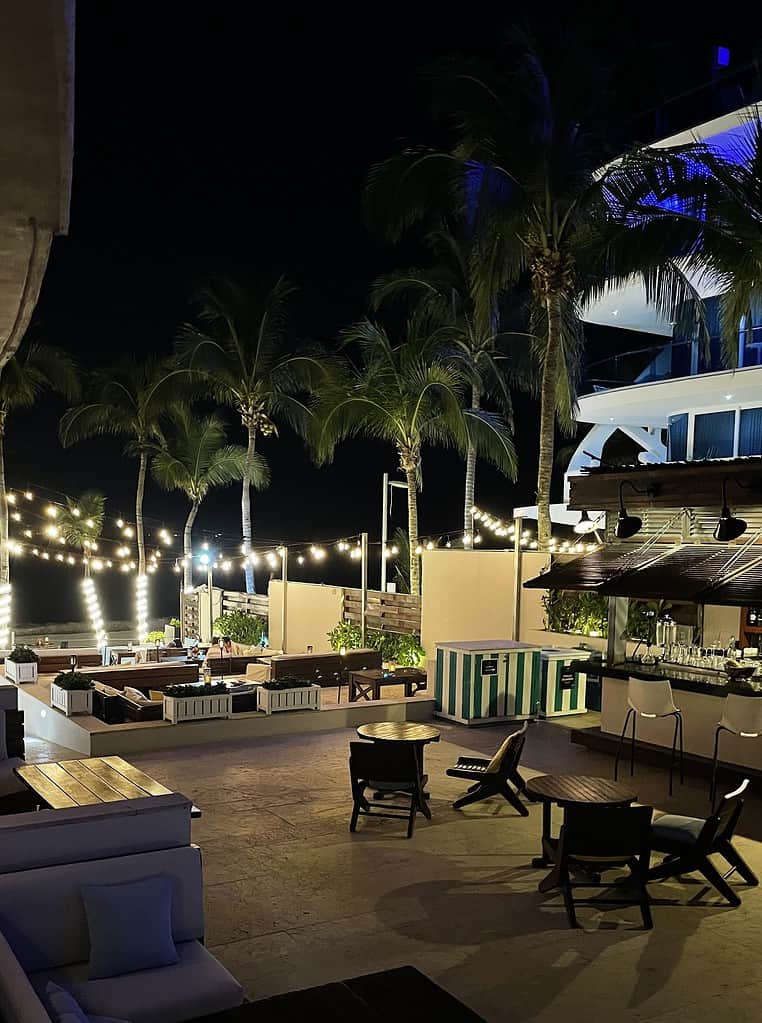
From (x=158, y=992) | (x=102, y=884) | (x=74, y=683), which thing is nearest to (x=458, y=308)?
(x=74, y=683)

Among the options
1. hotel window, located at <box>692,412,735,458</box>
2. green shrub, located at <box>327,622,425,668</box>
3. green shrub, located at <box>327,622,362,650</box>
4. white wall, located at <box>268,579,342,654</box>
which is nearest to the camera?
green shrub, located at <box>327,622,425,668</box>

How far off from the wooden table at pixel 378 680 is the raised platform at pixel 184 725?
2.57 ft

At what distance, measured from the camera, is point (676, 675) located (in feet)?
34.2

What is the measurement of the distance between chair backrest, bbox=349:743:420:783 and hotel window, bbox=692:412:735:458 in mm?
13575

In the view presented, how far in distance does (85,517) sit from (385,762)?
25.7m

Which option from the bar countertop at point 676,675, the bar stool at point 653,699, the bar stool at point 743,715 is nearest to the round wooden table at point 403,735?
the bar stool at point 653,699

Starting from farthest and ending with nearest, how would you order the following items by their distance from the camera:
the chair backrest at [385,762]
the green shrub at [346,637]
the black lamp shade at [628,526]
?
the green shrub at [346,637]
the black lamp shade at [628,526]
the chair backrest at [385,762]

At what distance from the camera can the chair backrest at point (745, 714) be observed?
871cm

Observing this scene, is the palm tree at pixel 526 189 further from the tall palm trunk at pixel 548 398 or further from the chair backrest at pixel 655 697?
the chair backrest at pixel 655 697

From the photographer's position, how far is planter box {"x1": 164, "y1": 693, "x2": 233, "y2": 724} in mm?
11398

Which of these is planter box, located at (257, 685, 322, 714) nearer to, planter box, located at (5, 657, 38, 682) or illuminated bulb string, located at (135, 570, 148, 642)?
planter box, located at (5, 657, 38, 682)

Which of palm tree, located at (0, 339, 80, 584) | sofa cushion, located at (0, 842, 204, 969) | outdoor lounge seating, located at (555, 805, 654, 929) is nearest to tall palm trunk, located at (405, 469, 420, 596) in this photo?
palm tree, located at (0, 339, 80, 584)

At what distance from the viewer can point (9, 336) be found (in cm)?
338

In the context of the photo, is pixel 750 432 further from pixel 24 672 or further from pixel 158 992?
pixel 158 992
